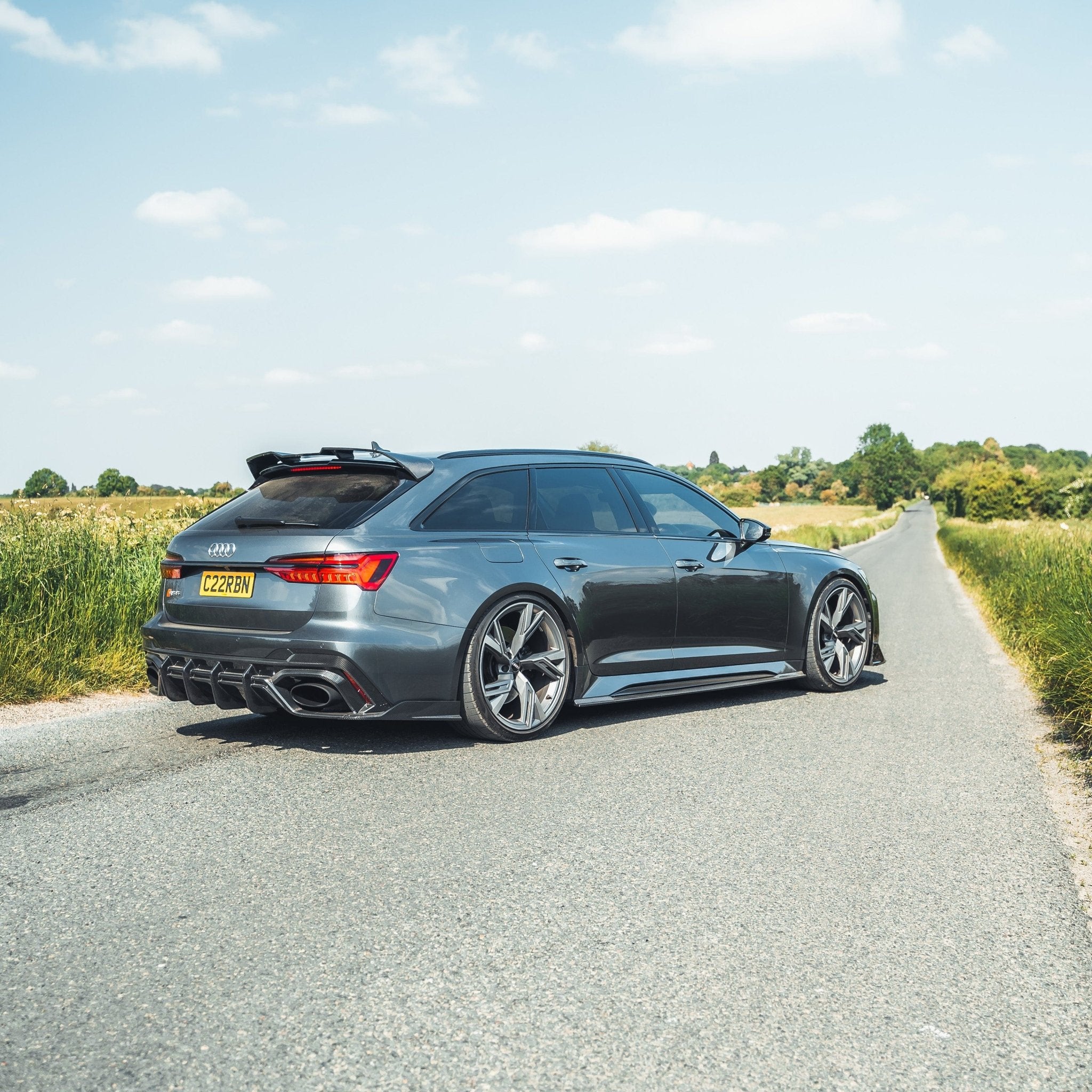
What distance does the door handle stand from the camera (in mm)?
6352

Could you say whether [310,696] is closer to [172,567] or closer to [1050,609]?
[172,567]

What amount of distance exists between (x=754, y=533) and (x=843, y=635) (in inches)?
48.0

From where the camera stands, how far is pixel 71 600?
8.68 m

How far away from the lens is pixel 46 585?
28.8 feet

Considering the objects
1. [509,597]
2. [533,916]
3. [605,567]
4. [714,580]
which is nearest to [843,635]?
[714,580]

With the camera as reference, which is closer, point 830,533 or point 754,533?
point 754,533

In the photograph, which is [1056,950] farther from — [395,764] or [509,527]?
[509,527]

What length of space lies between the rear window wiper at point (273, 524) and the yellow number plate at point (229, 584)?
0.27 meters

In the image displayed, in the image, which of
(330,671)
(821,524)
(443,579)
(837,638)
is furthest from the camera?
(821,524)

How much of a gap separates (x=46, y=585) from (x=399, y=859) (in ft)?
19.4

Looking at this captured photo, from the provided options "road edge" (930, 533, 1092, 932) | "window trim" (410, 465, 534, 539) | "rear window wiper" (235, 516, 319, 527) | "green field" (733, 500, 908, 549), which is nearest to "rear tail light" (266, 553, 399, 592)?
"rear window wiper" (235, 516, 319, 527)

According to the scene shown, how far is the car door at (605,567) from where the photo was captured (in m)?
6.43

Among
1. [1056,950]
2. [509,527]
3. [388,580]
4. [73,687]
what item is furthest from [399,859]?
[73,687]

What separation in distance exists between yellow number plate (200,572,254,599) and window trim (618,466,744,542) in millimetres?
2592
